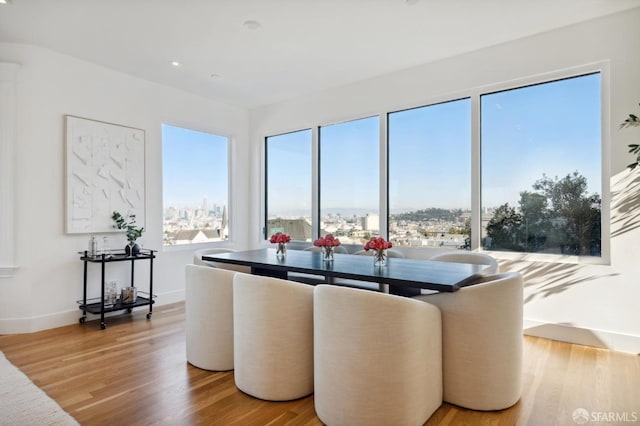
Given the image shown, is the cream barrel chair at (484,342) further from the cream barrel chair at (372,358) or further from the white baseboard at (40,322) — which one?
the white baseboard at (40,322)

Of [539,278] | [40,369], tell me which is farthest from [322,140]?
[40,369]

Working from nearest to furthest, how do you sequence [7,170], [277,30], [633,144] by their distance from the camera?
[633,144] → [277,30] → [7,170]

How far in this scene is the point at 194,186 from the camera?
17.7ft

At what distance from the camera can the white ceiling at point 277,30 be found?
10.00ft

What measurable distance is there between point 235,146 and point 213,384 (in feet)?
13.4

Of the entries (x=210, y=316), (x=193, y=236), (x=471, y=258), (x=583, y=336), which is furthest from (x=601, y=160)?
(x=193, y=236)

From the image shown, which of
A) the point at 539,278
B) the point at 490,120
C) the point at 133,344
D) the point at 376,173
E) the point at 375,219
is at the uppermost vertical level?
the point at 490,120

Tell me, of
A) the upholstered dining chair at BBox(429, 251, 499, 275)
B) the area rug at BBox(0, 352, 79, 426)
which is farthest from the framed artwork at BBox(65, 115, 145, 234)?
the upholstered dining chair at BBox(429, 251, 499, 275)

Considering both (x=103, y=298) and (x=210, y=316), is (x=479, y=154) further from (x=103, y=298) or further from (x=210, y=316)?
(x=103, y=298)

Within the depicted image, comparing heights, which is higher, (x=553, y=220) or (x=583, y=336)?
(x=553, y=220)

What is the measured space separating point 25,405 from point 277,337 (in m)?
1.61

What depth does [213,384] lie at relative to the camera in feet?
8.29

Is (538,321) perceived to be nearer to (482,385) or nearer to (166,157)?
(482,385)

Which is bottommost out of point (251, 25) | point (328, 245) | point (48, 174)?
point (328, 245)
